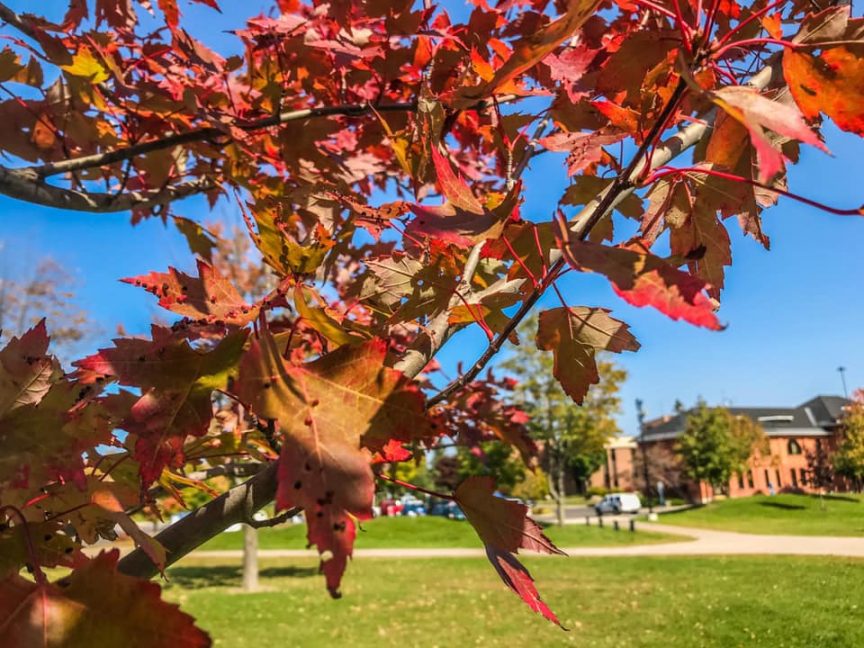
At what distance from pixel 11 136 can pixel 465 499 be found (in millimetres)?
2196

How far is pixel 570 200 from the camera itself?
1.41 meters

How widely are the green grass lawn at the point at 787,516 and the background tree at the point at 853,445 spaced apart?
2.11 meters

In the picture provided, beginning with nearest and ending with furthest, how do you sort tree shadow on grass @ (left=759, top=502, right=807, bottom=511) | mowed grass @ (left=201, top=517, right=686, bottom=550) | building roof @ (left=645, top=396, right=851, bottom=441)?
mowed grass @ (left=201, top=517, right=686, bottom=550) → tree shadow on grass @ (left=759, top=502, right=807, bottom=511) → building roof @ (left=645, top=396, right=851, bottom=441)

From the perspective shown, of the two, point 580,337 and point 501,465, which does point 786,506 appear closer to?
point 501,465

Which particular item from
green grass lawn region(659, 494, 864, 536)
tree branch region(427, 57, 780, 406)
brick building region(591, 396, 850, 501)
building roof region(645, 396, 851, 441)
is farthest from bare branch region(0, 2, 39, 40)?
building roof region(645, 396, 851, 441)

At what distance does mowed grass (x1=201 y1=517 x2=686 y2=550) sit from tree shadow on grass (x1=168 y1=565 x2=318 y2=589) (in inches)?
132

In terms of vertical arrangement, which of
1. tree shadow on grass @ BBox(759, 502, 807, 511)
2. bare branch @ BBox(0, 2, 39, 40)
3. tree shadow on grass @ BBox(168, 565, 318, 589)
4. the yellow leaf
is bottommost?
tree shadow on grass @ BBox(168, 565, 318, 589)

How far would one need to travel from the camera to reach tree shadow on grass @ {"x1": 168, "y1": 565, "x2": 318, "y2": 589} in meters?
13.8

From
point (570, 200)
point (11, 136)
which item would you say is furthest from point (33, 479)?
point (11, 136)

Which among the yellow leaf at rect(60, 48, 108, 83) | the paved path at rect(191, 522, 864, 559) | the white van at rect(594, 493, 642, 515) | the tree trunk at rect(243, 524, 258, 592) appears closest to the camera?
the yellow leaf at rect(60, 48, 108, 83)

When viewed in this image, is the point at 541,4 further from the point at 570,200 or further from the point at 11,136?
the point at 11,136

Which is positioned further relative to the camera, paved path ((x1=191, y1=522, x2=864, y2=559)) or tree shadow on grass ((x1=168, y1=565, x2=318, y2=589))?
tree shadow on grass ((x1=168, y1=565, x2=318, y2=589))

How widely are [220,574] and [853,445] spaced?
72.8ft

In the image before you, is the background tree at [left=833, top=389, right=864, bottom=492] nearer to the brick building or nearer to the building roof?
the brick building
